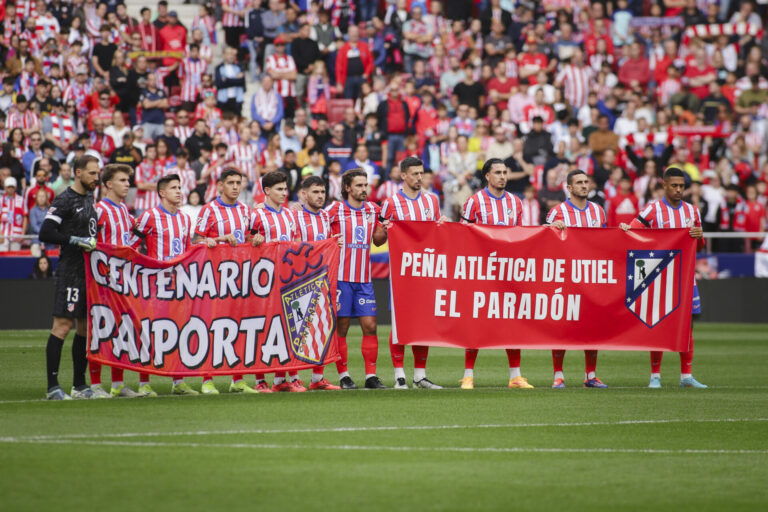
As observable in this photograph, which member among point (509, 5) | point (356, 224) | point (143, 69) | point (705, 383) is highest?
point (509, 5)

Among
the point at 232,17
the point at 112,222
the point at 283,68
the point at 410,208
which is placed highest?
the point at 232,17

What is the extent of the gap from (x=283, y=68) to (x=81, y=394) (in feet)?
52.7

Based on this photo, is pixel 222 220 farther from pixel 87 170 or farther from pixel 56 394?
pixel 56 394

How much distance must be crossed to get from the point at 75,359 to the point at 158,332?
0.78 m

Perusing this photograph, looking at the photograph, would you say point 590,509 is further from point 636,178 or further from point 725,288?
point 636,178

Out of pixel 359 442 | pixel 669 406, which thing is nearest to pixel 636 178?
pixel 669 406

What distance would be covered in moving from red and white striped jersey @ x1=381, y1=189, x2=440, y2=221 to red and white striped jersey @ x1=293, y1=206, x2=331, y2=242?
A: 66cm

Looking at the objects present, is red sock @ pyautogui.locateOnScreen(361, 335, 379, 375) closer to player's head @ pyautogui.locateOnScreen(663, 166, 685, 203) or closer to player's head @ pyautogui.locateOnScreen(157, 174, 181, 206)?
player's head @ pyautogui.locateOnScreen(157, 174, 181, 206)

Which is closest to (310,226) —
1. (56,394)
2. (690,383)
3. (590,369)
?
(56,394)

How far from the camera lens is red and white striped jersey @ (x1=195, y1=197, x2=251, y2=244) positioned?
12.2 metres

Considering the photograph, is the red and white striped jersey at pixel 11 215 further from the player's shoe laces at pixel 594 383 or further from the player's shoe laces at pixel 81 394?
the player's shoe laces at pixel 594 383

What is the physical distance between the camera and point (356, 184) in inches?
498

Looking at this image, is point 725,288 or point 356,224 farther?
point 725,288

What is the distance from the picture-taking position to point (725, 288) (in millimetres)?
24297
